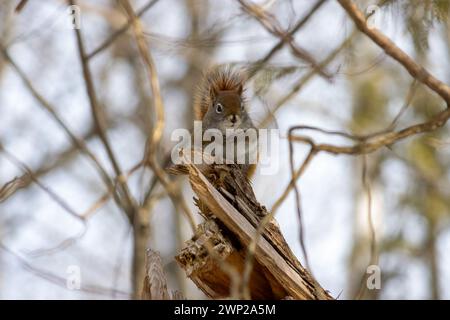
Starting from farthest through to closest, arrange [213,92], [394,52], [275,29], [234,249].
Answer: [213,92] < [275,29] < [394,52] < [234,249]

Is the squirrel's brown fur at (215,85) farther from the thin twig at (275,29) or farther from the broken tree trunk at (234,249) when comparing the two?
the broken tree trunk at (234,249)

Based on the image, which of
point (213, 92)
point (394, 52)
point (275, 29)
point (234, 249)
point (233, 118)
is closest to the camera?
point (234, 249)

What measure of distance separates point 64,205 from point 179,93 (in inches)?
136

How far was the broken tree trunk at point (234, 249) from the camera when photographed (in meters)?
2.16

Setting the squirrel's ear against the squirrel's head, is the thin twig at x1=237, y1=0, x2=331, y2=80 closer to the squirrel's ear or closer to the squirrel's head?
the squirrel's head

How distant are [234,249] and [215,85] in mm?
1257

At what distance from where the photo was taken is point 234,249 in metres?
2.22

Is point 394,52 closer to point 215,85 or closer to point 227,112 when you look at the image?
point 227,112

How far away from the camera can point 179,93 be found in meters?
6.21

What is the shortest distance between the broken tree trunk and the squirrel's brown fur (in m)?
0.94

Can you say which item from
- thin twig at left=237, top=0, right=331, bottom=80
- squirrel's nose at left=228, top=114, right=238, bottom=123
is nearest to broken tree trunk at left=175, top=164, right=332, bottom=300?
thin twig at left=237, top=0, right=331, bottom=80

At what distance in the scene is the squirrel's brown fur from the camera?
3.24 m

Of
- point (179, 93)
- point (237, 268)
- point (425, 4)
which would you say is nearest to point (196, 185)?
point (237, 268)

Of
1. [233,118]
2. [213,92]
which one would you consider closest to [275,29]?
[233,118]
